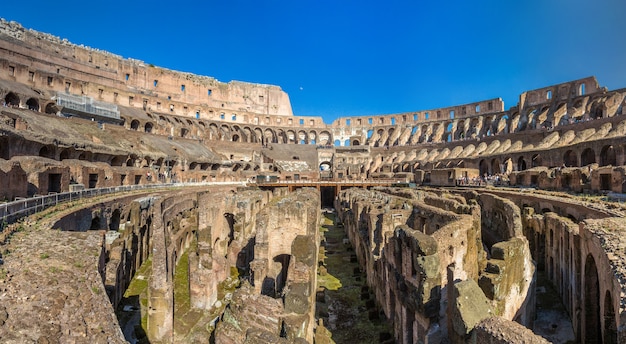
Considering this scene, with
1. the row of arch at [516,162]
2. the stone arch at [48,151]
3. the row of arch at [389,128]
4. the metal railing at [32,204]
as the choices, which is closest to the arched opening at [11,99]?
Result: the row of arch at [389,128]

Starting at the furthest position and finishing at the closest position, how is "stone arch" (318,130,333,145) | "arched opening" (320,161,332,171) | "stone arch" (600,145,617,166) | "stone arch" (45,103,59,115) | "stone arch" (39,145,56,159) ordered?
"stone arch" (318,130,333,145) → "arched opening" (320,161,332,171) → "stone arch" (45,103,59,115) → "stone arch" (600,145,617,166) → "stone arch" (39,145,56,159)

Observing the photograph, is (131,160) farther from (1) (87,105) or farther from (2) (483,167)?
(2) (483,167)

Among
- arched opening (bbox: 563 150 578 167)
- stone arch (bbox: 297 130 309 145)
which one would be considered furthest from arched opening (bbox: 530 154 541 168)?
stone arch (bbox: 297 130 309 145)

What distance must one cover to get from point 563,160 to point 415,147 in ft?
87.8

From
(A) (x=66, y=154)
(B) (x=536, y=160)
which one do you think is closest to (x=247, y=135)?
(A) (x=66, y=154)

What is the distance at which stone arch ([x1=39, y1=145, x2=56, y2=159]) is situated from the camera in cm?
2234

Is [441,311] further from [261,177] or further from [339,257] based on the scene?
[261,177]

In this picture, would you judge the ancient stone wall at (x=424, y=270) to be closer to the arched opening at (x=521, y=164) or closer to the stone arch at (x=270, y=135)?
the arched opening at (x=521, y=164)

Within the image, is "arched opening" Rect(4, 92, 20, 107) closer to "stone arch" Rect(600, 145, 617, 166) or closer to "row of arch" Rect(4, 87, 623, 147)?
"row of arch" Rect(4, 87, 623, 147)

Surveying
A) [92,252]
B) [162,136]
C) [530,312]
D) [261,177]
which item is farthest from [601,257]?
[162,136]

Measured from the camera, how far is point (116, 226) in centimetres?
1608

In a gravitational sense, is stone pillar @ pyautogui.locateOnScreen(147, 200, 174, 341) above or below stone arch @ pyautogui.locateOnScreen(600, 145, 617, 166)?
below

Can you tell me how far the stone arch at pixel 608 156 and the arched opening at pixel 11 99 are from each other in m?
55.7

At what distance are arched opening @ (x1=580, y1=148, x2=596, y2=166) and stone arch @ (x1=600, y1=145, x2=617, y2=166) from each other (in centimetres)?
78
